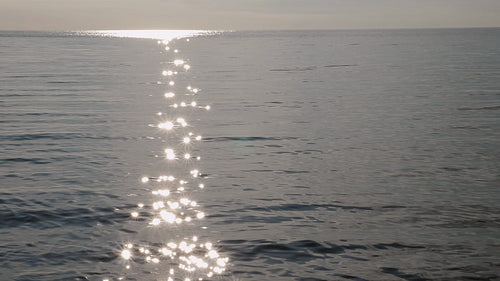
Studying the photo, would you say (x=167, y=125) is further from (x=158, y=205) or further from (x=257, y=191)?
(x=158, y=205)

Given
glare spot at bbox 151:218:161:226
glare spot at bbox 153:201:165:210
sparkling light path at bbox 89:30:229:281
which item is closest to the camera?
sparkling light path at bbox 89:30:229:281

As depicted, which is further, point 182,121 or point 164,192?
point 182,121

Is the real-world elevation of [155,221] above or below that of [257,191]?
below

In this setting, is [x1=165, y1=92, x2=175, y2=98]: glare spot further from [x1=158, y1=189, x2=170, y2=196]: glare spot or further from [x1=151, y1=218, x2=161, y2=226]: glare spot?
[x1=151, y1=218, x2=161, y2=226]: glare spot

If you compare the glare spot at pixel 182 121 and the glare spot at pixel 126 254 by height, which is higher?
the glare spot at pixel 182 121

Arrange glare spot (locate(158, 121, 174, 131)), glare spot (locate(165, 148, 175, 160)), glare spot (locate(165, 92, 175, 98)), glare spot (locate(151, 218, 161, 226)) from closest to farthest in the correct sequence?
glare spot (locate(151, 218, 161, 226)) < glare spot (locate(165, 148, 175, 160)) < glare spot (locate(158, 121, 174, 131)) < glare spot (locate(165, 92, 175, 98))

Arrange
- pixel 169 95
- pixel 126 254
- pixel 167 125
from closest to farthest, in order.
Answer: pixel 126 254
pixel 167 125
pixel 169 95

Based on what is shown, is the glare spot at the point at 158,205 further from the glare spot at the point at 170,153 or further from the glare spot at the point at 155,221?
the glare spot at the point at 170,153

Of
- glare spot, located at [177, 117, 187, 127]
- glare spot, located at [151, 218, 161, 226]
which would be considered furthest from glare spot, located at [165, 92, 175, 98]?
glare spot, located at [151, 218, 161, 226]

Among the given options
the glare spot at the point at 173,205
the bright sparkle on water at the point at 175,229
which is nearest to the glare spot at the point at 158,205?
the bright sparkle on water at the point at 175,229

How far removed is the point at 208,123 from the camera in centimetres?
2722

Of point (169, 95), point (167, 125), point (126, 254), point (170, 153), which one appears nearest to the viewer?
point (126, 254)

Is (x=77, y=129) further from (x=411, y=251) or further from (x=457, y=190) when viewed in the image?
(x=411, y=251)

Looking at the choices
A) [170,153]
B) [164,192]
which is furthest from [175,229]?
[170,153]
